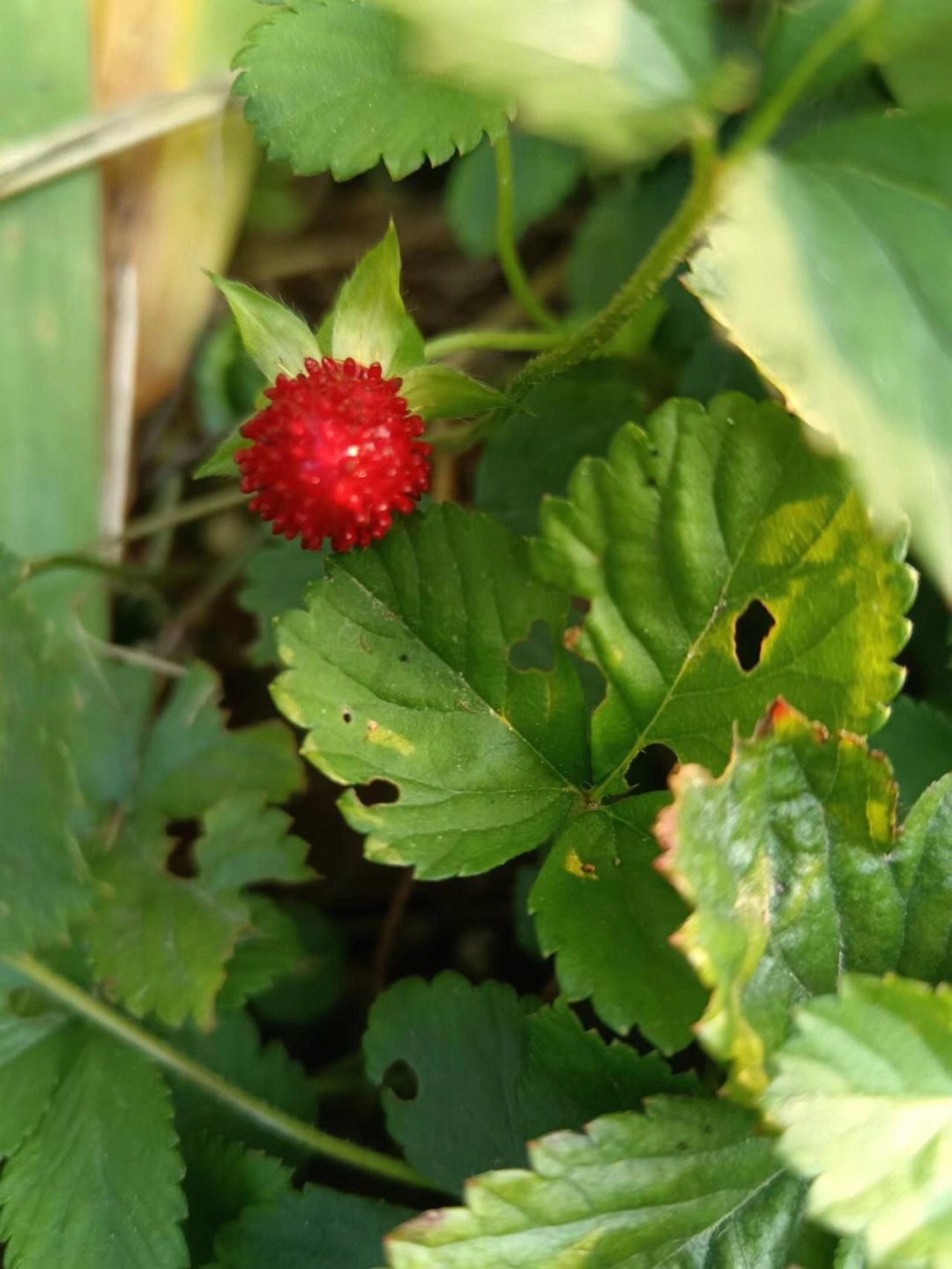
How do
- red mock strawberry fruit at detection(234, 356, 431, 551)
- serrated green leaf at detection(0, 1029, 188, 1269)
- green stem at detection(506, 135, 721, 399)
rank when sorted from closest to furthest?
green stem at detection(506, 135, 721, 399) < red mock strawberry fruit at detection(234, 356, 431, 551) < serrated green leaf at detection(0, 1029, 188, 1269)

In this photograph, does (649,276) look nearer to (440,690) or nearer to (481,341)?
(481,341)

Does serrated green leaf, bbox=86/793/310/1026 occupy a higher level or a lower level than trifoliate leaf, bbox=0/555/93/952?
lower

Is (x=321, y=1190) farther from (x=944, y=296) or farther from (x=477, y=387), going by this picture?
(x=944, y=296)

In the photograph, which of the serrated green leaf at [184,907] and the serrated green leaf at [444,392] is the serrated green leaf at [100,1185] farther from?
the serrated green leaf at [444,392]

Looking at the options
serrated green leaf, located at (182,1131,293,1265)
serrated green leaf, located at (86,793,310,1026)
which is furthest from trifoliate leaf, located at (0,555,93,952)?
serrated green leaf, located at (182,1131,293,1265)

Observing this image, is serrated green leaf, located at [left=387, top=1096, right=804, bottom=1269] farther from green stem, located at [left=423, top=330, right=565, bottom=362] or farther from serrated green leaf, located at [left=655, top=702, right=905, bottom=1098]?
green stem, located at [left=423, top=330, right=565, bottom=362]

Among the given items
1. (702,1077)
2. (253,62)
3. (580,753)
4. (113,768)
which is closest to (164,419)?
(113,768)
